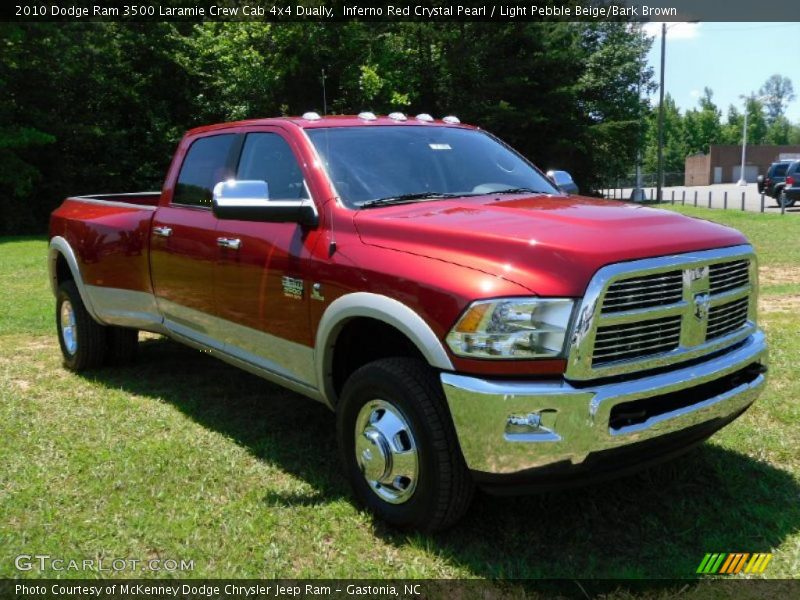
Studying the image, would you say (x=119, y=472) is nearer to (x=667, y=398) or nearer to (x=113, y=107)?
(x=667, y=398)

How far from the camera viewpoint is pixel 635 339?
9.84ft

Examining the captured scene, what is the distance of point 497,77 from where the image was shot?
32.0m

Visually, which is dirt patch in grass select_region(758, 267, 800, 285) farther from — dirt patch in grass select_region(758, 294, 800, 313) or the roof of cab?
the roof of cab

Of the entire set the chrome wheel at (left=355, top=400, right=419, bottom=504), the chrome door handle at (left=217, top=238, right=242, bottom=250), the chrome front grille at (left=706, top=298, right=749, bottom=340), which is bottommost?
the chrome wheel at (left=355, top=400, right=419, bottom=504)

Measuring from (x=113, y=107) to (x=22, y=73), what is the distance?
3.17 meters

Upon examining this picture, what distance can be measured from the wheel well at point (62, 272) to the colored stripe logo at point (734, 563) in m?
5.41

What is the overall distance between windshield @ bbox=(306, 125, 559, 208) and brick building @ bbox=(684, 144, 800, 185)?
8817 centimetres

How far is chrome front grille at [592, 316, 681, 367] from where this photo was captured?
291 cm

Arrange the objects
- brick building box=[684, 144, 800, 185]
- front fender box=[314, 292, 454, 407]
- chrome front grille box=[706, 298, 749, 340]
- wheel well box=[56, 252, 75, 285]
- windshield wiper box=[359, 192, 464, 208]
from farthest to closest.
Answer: brick building box=[684, 144, 800, 185]
wheel well box=[56, 252, 75, 285]
windshield wiper box=[359, 192, 464, 208]
chrome front grille box=[706, 298, 749, 340]
front fender box=[314, 292, 454, 407]

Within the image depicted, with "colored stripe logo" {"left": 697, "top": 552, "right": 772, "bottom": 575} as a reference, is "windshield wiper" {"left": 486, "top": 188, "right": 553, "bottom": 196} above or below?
above

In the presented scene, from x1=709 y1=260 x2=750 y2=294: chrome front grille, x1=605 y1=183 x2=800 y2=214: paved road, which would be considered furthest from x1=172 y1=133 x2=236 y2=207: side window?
x1=605 y1=183 x2=800 y2=214: paved road

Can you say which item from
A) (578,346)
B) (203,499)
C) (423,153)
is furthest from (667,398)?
(203,499)

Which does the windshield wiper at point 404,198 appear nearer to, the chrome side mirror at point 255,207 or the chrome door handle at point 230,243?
the chrome side mirror at point 255,207

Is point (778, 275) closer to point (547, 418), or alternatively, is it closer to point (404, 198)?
point (404, 198)
